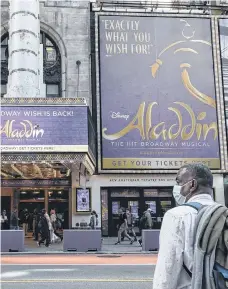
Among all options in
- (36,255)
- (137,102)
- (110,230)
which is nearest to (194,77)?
(137,102)

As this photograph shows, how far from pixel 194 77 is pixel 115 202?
9699mm

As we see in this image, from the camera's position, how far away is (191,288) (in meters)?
2.51

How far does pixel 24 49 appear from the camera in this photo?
88.5 feet

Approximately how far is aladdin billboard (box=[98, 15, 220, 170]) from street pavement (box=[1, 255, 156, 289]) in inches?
478

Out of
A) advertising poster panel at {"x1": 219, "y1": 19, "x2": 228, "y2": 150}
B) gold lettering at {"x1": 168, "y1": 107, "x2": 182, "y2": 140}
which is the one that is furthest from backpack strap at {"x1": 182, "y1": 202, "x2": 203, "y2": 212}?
advertising poster panel at {"x1": 219, "y1": 19, "x2": 228, "y2": 150}

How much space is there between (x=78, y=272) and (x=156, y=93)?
18.9 metres

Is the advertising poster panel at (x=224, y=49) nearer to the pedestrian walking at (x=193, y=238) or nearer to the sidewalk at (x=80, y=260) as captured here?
the sidewalk at (x=80, y=260)

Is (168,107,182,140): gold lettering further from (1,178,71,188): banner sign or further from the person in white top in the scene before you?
the person in white top

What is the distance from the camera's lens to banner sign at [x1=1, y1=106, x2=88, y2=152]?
808 inches

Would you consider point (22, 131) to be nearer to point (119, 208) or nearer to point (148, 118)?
point (119, 208)

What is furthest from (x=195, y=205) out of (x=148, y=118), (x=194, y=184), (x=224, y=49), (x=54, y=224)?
(x=224, y=49)

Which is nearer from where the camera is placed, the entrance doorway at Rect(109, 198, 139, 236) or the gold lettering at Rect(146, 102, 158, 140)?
the entrance doorway at Rect(109, 198, 139, 236)

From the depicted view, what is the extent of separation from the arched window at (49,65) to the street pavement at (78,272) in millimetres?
15738

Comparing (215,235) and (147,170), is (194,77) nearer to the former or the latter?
(147,170)
